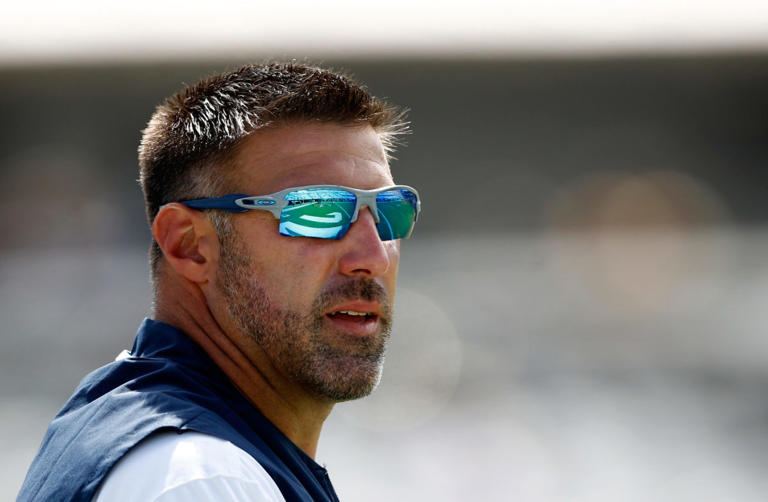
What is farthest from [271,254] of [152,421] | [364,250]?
[152,421]

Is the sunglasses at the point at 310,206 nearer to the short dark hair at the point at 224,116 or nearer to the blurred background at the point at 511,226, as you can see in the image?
the short dark hair at the point at 224,116

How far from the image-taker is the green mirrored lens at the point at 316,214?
5.75ft

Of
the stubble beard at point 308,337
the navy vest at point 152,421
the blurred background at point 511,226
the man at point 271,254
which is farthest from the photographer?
the blurred background at point 511,226

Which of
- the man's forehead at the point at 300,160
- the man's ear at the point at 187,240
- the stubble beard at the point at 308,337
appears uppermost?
the man's forehead at the point at 300,160

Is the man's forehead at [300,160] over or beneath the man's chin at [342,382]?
over

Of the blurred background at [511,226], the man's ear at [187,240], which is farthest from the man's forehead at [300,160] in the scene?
the blurred background at [511,226]

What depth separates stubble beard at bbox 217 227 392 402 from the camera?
170cm

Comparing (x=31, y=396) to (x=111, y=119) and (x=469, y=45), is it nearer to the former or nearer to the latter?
(x=111, y=119)

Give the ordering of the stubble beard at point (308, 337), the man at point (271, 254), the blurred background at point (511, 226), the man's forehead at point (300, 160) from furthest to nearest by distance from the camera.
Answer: the blurred background at point (511, 226), the man's forehead at point (300, 160), the stubble beard at point (308, 337), the man at point (271, 254)

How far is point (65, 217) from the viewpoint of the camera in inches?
500

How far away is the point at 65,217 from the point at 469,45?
267 inches

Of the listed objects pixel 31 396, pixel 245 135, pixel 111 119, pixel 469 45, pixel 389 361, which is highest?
pixel 469 45

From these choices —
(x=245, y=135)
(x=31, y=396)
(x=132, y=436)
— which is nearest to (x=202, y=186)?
(x=245, y=135)

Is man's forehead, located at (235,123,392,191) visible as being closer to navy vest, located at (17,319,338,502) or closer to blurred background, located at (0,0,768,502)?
navy vest, located at (17,319,338,502)
